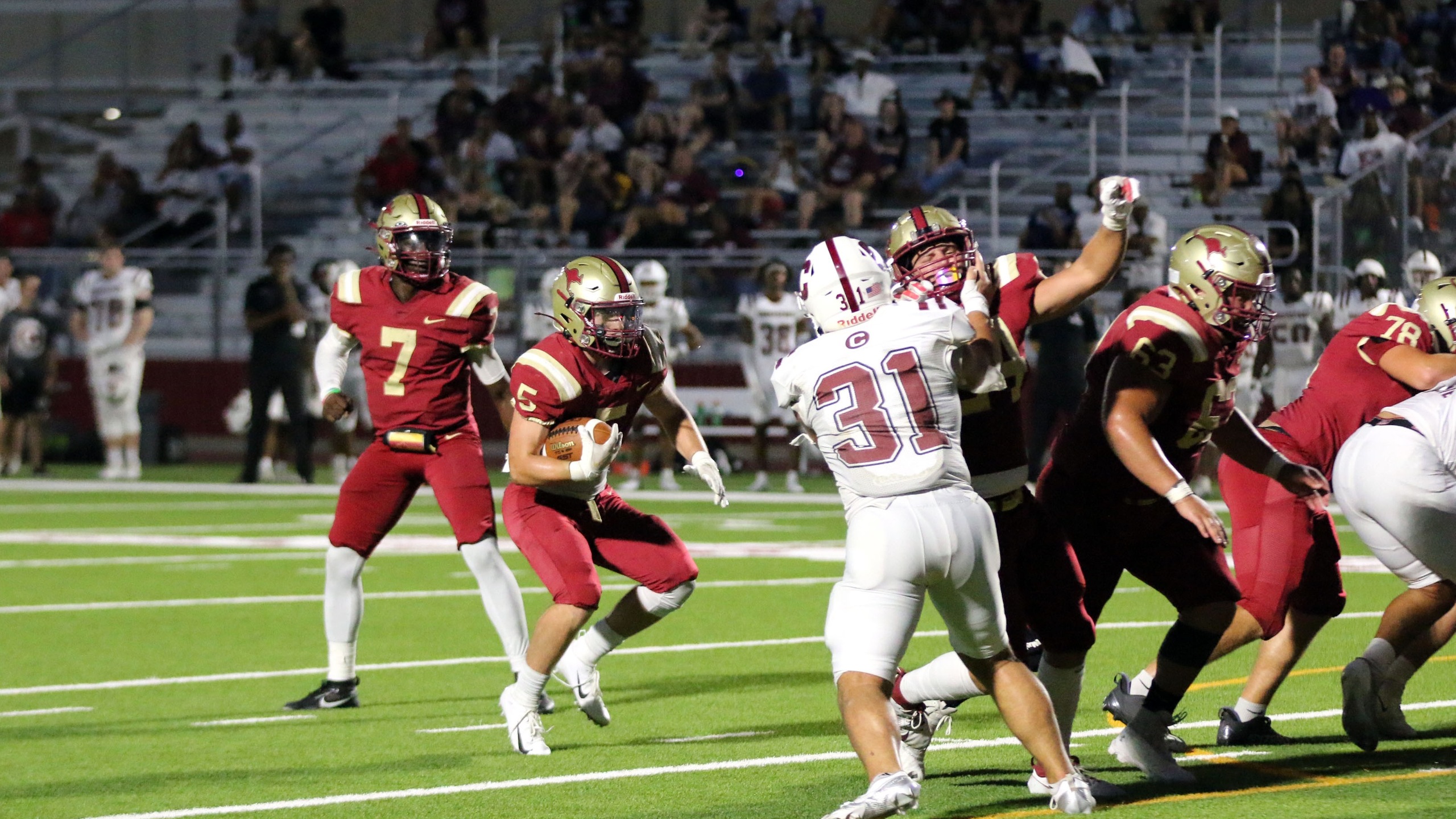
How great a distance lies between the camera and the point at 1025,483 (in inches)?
233

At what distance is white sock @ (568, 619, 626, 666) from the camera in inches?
287

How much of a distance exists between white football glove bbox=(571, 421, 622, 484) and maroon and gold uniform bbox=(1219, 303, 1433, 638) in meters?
2.04

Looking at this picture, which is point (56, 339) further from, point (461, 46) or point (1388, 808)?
point (1388, 808)

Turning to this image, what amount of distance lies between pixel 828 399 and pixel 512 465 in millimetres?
1914

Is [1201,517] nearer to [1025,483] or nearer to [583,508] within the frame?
[1025,483]

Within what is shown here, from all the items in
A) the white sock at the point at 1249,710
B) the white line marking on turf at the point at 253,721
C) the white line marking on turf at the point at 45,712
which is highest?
the white sock at the point at 1249,710

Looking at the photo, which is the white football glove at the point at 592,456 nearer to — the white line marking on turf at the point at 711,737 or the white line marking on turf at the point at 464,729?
the white line marking on turf at the point at 711,737

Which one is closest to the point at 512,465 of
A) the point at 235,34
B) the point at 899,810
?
the point at 899,810

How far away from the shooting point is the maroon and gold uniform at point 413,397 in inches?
307

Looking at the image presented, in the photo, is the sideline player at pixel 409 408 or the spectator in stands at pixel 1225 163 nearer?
the sideline player at pixel 409 408

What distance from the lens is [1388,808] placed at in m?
5.54

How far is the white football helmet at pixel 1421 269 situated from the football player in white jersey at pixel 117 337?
1110cm

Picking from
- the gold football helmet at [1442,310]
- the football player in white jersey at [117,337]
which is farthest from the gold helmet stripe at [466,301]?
the football player in white jersey at [117,337]

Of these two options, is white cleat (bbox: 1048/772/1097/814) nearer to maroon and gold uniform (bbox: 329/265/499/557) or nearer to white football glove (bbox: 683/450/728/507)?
white football glove (bbox: 683/450/728/507)
